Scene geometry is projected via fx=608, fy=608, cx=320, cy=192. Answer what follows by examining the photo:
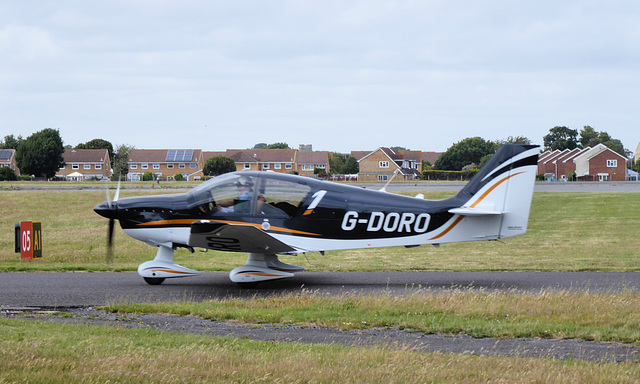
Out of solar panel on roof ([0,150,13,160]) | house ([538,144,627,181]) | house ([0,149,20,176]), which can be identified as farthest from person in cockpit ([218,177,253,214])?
solar panel on roof ([0,150,13,160])

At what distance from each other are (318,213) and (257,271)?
5.65 feet

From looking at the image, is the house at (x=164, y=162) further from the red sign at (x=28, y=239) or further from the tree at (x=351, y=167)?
the red sign at (x=28, y=239)

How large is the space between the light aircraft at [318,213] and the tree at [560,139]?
129 metres

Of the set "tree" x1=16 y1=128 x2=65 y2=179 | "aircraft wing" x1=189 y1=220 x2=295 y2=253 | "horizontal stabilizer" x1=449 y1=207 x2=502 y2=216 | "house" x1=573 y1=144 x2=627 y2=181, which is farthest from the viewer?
"house" x1=573 y1=144 x2=627 y2=181

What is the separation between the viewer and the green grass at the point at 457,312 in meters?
8.34

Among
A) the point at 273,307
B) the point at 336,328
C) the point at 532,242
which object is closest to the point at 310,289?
the point at 273,307

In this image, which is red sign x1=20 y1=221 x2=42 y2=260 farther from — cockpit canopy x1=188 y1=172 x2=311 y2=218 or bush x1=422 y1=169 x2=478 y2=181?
bush x1=422 y1=169 x2=478 y2=181

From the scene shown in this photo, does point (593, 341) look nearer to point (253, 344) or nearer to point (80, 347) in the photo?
point (253, 344)

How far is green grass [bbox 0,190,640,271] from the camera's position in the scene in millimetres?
16391

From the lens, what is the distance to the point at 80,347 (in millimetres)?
6574

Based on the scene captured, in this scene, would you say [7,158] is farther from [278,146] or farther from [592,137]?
[592,137]

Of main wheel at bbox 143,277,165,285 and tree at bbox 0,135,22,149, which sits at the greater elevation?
tree at bbox 0,135,22,149

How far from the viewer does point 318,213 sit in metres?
12.5

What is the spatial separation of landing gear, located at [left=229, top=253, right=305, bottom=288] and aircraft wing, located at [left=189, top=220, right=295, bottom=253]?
0.51 metres
